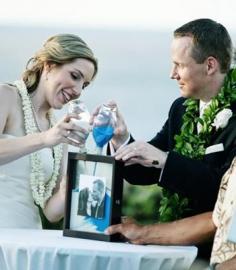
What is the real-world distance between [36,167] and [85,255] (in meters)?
1.14

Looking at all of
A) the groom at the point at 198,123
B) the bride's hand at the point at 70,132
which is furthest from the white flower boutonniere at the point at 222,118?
the bride's hand at the point at 70,132

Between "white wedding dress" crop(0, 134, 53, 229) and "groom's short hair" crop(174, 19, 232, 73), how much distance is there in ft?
2.86

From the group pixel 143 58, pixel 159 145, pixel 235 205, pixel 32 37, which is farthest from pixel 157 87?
pixel 235 205

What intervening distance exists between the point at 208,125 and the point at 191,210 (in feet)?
1.27

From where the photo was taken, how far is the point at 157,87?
12023 millimetres

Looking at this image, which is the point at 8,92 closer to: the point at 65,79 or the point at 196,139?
the point at 65,79

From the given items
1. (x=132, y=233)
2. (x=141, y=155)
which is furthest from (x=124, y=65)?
(x=132, y=233)

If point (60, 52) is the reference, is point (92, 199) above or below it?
below

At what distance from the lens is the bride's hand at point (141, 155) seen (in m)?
4.16

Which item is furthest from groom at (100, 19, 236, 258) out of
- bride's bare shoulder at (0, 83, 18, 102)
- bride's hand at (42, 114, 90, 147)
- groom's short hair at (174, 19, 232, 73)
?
bride's bare shoulder at (0, 83, 18, 102)

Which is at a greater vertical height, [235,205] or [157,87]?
[235,205]

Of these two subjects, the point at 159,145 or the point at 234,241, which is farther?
the point at 159,145

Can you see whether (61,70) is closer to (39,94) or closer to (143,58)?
(39,94)

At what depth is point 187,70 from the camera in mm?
4832
